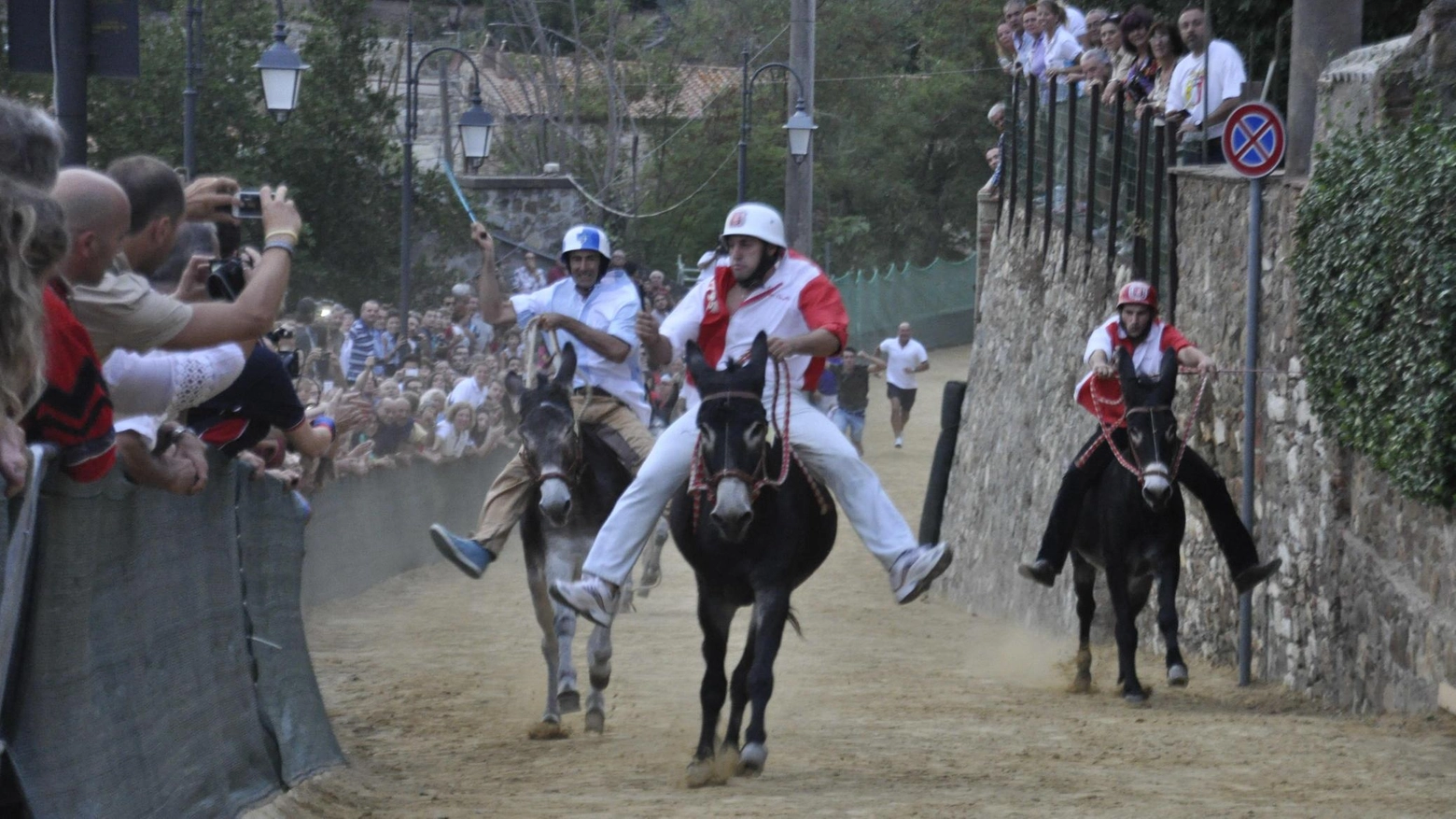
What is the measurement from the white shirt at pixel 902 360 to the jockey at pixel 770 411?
25248 millimetres

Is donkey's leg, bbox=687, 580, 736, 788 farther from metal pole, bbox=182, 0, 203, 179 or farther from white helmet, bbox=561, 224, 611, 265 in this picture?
metal pole, bbox=182, 0, 203, 179

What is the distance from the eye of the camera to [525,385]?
35.1 ft

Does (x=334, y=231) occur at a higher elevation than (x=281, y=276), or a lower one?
higher

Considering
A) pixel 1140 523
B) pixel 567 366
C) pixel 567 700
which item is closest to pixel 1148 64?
pixel 1140 523

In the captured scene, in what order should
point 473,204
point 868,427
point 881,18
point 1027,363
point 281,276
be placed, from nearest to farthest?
point 281,276, point 1027,363, point 473,204, point 868,427, point 881,18

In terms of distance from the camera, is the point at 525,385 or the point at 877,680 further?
the point at 877,680

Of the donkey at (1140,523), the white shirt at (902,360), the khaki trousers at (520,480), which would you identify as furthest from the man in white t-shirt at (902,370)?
the khaki trousers at (520,480)

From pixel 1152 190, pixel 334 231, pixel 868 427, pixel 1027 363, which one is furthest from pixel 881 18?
pixel 1152 190

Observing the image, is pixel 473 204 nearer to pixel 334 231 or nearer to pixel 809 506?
pixel 334 231

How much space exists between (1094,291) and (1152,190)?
2.15 metres

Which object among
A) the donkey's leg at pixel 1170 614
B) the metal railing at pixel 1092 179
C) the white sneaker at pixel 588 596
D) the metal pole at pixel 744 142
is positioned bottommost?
the donkey's leg at pixel 1170 614

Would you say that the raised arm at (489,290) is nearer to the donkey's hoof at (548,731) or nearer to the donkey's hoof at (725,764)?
the donkey's hoof at (548,731)

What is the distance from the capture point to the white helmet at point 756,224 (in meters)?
8.91

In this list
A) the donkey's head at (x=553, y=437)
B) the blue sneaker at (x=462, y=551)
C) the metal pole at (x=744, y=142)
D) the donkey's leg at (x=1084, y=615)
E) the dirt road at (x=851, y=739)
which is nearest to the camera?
the dirt road at (x=851, y=739)
